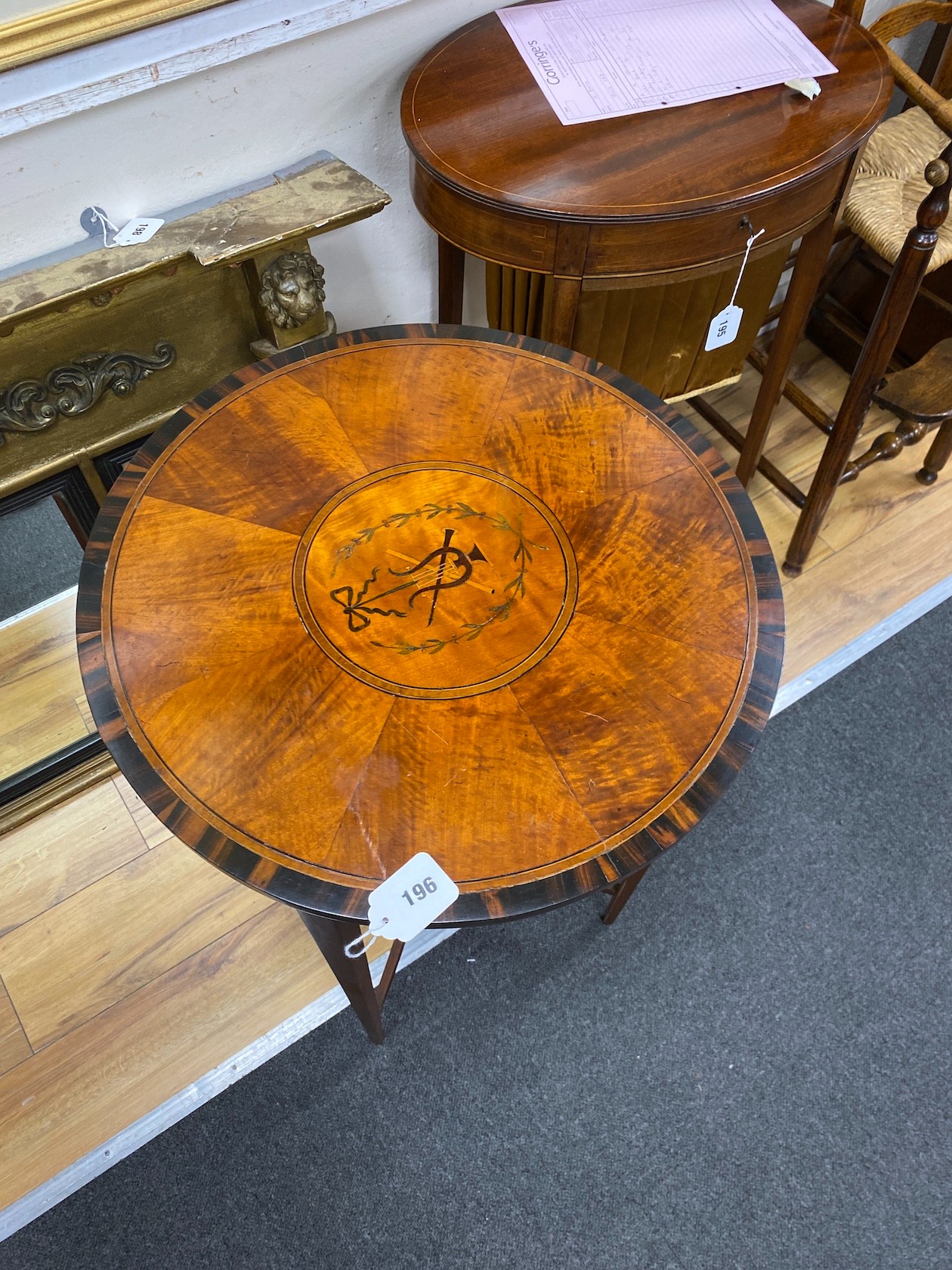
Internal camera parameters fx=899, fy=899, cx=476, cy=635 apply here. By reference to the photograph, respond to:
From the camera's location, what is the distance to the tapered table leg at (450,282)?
4.30ft

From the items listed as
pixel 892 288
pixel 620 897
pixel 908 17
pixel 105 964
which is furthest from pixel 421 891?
pixel 908 17

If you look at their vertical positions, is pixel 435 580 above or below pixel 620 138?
below

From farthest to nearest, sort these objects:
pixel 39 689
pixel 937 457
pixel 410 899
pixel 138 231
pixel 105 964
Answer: pixel 937 457, pixel 39 689, pixel 105 964, pixel 138 231, pixel 410 899

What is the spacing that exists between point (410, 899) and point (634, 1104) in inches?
28.4

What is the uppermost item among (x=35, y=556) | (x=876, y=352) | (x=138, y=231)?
(x=138, y=231)

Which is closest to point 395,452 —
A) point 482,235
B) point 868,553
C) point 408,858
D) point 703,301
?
point 482,235

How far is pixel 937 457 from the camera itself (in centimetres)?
176

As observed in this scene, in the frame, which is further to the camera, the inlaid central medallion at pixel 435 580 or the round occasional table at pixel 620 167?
the round occasional table at pixel 620 167

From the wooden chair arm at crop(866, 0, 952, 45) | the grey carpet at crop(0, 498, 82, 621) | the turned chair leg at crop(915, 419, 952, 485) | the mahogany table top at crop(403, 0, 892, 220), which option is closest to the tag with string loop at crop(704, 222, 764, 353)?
the mahogany table top at crop(403, 0, 892, 220)

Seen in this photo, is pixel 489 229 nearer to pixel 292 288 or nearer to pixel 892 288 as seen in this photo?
pixel 292 288

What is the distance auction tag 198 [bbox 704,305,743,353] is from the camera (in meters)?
1.20

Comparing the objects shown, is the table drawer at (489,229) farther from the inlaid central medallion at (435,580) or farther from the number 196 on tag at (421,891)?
the number 196 on tag at (421,891)

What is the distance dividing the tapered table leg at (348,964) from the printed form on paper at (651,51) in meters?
0.96

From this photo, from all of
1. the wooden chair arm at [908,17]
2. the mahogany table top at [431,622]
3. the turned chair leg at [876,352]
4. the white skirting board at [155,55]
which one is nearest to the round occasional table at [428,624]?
the mahogany table top at [431,622]
